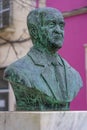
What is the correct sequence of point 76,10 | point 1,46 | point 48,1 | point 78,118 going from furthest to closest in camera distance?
1. point 1,46
2. point 48,1
3. point 76,10
4. point 78,118

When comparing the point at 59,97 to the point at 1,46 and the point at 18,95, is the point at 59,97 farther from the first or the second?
the point at 1,46

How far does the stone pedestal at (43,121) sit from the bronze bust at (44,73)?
0.13 m

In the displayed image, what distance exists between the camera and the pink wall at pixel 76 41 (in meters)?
9.20

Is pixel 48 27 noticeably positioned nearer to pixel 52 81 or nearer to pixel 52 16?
pixel 52 16

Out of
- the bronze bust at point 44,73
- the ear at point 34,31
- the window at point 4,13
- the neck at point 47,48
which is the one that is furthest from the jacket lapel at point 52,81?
the window at point 4,13

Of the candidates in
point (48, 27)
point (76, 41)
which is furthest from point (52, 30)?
point (76, 41)

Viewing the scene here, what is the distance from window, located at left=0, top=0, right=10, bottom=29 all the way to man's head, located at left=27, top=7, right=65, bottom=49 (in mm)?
7219

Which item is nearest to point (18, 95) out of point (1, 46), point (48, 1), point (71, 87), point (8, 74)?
point (8, 74)

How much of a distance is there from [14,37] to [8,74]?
7.35m

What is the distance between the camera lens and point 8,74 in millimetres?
3678

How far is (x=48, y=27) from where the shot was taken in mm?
3809

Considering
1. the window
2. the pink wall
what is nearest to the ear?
the pink wall

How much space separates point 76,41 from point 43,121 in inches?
244

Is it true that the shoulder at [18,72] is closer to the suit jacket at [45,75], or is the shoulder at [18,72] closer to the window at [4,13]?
the suit jacket at [45,75]
